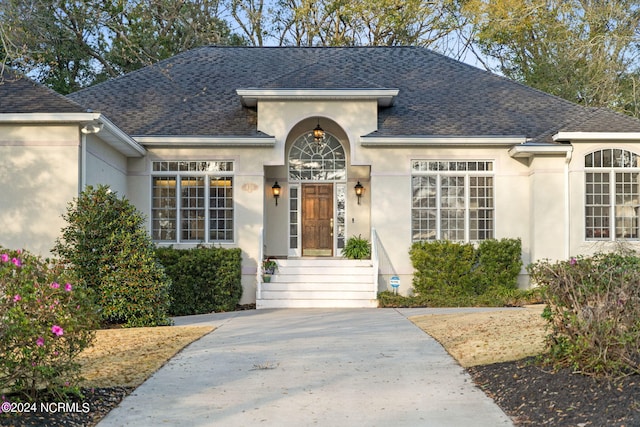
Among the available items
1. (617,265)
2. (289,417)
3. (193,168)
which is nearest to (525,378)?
(617,265)

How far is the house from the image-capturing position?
17328mm

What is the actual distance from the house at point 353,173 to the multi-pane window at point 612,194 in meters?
0.02

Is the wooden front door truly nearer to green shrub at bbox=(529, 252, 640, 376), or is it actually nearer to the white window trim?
the white window trim

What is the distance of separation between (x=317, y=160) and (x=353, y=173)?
3.28 feet

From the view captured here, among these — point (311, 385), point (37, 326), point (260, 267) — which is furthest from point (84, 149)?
point (37, 326)

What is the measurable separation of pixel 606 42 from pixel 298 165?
8.12 meters

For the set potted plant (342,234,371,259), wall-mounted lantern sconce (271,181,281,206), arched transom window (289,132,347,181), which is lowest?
potted plant (342,234,371,259)

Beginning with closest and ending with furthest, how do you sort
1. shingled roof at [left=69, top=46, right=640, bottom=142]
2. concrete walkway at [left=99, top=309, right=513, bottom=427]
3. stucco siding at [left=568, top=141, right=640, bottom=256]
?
concrete walkway at [left=99, top=309, right=513, bottom=427] < stucco siding at [left=568, top=141, right=640, bottom=256] < shingled roof at [left=69, top=46, right=640, bottom=142]

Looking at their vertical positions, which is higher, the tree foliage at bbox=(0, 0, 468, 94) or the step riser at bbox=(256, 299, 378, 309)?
the tree foliage at bbox=(0, 0, 468, 94)

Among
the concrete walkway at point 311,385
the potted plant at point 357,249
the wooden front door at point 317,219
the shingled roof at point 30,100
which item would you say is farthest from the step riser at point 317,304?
the shingled roof at point 30,100

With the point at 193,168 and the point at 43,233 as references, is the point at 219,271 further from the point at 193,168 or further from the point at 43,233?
the point at 43,233

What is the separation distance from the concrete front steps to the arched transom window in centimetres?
253

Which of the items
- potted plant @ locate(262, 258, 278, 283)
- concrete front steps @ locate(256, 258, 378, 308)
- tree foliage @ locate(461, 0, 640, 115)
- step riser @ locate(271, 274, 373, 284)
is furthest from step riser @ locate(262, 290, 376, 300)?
tree foliage @ locate(461, 0, 640, 115)

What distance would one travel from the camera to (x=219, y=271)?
17.0 m
